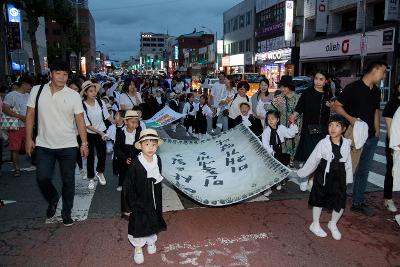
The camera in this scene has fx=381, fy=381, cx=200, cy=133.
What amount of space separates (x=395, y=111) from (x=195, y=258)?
3.40 meters

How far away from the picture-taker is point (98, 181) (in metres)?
7.48

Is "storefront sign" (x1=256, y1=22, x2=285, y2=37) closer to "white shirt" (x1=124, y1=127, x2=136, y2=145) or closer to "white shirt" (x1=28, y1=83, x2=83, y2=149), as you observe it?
"white shirt" (x1=124, y1=127, x2=136, y2=145)

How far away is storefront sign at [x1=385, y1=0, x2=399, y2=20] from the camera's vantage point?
74.2 feet

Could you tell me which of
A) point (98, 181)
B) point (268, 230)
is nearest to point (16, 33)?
point (98, 181)

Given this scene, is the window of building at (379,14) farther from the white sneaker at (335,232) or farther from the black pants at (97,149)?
the white sneaker at (335,232)

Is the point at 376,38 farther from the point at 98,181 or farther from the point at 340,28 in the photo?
the point at 98,181

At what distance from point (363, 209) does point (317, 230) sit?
→ 1208 mm

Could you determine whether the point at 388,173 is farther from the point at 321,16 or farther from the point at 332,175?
the point at 321,16

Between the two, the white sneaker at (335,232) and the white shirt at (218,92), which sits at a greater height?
the white shirt at (218,92)

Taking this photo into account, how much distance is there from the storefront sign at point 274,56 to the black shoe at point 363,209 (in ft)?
106

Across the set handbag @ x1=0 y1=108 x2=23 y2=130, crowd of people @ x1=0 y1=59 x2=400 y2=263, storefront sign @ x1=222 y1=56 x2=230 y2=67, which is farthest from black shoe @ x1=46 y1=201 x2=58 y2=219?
storefront sign @ x1=222 y1=56 x2=230 y2=67

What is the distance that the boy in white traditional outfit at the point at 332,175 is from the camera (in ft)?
15.4

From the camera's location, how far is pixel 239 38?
53.9 meters

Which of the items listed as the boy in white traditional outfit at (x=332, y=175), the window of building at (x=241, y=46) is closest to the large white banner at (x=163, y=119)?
the boy in white traditional outfit at (x=332, y=175)
